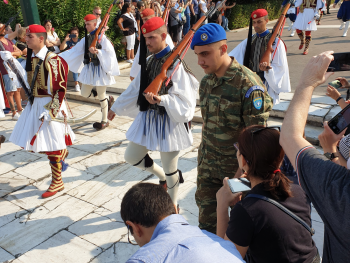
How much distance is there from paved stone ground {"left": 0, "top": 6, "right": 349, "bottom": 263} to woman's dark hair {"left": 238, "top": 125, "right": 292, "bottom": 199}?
6.39ft

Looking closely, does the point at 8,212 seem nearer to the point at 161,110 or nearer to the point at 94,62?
the point at 161,110

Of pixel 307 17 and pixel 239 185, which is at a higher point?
pixel 307 17

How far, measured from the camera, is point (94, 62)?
243 inches

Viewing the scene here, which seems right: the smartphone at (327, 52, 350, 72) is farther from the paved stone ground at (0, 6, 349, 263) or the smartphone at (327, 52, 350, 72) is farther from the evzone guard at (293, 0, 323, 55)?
the evzone guard at (293, 0, 323, 55)

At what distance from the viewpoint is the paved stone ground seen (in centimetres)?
333

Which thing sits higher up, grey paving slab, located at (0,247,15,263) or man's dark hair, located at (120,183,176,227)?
man's dark hair, located at (120,183,176,227)

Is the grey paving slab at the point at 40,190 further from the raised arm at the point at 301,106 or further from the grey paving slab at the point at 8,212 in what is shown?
the raised arm at the point at 301,106

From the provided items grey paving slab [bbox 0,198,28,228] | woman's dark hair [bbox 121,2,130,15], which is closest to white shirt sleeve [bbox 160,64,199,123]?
grey paving slab [bbox 0,198,28,228]

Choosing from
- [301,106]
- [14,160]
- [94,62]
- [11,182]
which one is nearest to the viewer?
[301,106]

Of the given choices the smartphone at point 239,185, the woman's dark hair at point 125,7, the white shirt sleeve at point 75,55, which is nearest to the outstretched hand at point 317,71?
the smartphone at point 239,185

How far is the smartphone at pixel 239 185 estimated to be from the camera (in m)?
1.84

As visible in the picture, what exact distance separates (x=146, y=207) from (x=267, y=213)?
0.58 m

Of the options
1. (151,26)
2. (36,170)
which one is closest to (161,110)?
(151,26)

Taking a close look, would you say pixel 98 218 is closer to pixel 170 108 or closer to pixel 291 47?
pixel 170 108
